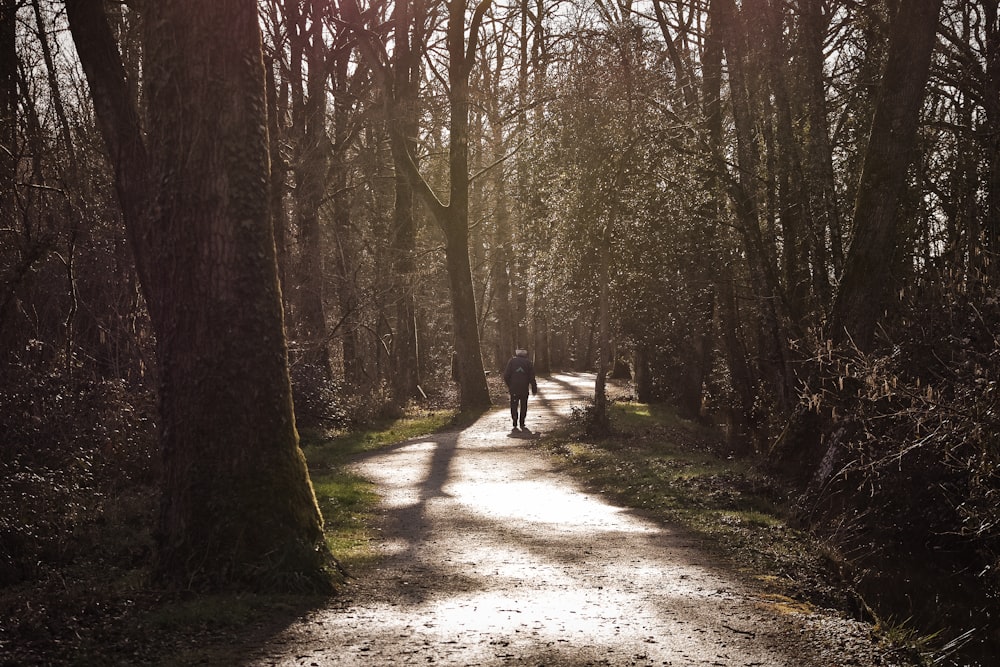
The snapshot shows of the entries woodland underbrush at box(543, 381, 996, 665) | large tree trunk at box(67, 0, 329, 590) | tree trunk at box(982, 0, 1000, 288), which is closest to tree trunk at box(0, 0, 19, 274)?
large tree trunk at box(67, 0, 329, 590)

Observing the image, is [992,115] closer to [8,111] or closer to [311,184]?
[311,184]

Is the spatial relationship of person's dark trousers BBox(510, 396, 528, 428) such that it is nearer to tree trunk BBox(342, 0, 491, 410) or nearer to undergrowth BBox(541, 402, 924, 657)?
undergrowth BBox(541, 402, 924, 657)

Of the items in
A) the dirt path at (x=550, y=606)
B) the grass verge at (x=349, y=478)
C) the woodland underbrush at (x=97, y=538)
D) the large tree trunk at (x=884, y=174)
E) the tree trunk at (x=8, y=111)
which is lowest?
the dirt path at (x=550, y=606)

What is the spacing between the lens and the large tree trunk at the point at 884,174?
1193 cm

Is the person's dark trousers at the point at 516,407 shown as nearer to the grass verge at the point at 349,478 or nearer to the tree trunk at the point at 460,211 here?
the grass verge at the point at 349,478

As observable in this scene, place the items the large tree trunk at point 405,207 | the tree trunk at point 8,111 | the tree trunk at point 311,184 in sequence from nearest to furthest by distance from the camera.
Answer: the tree trunk at point 8,111 < the tree trunk at point 311,184 < the large tree trunk at point 405,207

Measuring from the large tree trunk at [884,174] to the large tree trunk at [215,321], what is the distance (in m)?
7.92

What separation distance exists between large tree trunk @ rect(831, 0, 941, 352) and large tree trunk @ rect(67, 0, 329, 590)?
792 centimetres

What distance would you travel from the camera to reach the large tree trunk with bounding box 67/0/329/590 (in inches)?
294

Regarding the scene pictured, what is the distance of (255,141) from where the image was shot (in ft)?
25.6

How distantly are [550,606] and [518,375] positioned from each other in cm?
1523

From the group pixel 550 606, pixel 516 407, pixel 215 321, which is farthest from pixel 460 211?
pixel 550 606

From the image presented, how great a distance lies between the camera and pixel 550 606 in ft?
24.2

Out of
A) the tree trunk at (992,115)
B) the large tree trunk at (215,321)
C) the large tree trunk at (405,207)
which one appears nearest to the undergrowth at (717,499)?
the large tree trunk at (215,321)
